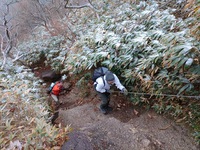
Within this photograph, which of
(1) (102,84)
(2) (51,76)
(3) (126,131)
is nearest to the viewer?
(3) (126,131)

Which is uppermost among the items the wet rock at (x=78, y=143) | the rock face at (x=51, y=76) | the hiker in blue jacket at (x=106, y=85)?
the hiker in blue jacket at (x=106, y=85)

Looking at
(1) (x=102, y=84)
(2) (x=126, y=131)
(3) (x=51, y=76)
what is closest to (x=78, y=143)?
(2) (x=126, y=131)

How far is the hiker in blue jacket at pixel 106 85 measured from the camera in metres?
3.64

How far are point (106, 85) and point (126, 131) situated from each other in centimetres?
116

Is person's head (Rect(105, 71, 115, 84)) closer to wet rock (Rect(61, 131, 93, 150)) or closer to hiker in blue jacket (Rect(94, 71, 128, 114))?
hiker in blue jacket (Rect(94, 71, 128, 114))

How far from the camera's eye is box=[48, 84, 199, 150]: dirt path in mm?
3061

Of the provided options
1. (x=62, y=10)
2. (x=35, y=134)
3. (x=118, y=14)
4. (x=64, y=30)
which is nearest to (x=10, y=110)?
(x=35, y=134)

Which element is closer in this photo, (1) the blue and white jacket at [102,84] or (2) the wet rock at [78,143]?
(2) the wet rock at [78,143]

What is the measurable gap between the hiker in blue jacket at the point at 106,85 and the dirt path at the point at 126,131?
26cm

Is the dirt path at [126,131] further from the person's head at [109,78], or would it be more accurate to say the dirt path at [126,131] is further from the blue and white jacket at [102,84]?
the person's head at [109,78]

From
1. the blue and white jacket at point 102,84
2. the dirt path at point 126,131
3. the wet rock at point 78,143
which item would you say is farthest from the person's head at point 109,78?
the wet rock at point 78,143

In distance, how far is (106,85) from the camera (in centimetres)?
390

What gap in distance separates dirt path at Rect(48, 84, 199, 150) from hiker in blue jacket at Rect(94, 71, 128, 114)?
0.85 ft

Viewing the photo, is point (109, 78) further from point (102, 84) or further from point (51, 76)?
point (51, 76)
